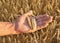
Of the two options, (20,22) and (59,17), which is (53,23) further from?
(20,22)

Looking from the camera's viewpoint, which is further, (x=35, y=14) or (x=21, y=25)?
(x=35, y=14)

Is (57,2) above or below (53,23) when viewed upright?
above

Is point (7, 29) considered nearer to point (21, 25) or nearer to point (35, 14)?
point (21, 25)

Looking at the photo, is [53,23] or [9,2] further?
[9,2]

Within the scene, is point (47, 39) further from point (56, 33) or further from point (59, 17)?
point (59, 17)

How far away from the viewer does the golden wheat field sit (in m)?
Answer: 1.20

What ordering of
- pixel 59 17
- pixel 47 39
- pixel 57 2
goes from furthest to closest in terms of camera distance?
pixel 57 2 → pixel 59 17 → pixel 47 39

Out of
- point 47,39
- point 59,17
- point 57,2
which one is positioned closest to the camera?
point 47,39

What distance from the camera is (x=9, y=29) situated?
1.22 metres

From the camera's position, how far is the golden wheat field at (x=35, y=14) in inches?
47.1

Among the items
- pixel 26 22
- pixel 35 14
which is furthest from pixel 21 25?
pixel 35 14

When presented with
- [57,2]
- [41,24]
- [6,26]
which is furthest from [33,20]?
[57,2]

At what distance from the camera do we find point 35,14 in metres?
1.34

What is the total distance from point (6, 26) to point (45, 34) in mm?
217
